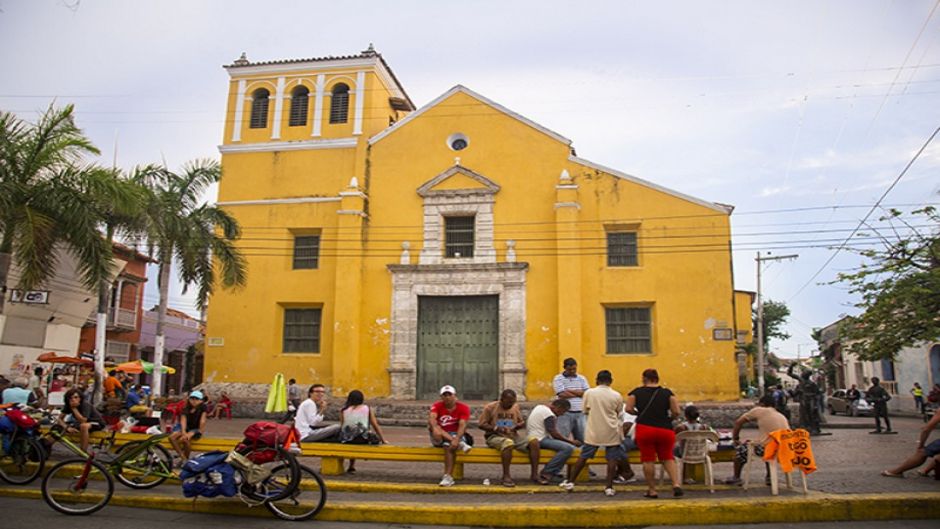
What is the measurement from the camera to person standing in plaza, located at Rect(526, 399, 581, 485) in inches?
335

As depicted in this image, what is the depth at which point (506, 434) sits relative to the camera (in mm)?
8711

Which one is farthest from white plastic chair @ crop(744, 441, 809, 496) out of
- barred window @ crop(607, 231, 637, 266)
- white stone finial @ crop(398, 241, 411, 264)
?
white stone finial @ crop(398, 241, 411, 264)

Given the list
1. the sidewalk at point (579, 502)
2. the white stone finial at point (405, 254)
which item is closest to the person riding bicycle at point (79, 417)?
the sidewalk at point (579, 502)

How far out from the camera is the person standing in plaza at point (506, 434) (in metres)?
8.45

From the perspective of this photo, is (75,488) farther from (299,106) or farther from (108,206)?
(299,106)

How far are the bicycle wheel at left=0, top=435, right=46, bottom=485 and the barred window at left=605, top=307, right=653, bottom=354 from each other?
13.6 meters

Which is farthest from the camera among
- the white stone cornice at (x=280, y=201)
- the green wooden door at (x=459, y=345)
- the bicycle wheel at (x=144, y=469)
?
the white stone cornice at (x=280, y=201)

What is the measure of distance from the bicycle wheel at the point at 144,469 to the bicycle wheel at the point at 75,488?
0.42m

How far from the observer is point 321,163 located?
21109 millimetres

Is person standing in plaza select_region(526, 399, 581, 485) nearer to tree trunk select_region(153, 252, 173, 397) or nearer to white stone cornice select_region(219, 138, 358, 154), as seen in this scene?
tree trunk select_region(153, 252, 173, 397)

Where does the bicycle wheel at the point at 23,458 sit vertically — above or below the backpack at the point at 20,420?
below

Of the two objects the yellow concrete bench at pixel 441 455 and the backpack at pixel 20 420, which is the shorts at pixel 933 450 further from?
the backpack at pixel 20 420

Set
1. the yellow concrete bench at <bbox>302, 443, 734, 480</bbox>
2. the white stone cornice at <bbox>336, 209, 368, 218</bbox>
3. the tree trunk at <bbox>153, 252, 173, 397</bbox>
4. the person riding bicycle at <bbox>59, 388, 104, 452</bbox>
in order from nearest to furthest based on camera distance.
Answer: the yellow concrete bench at <bbox>302, 443, 734, 480</bbox>, the person riding bicycle at <bbox>59, 388, 104, 452</bbox>, the tree trunk at <bbox>153, 252, 173, 397</bbox>, the white stone cornice at <bbox>336, 209, 368, 218</bbox>

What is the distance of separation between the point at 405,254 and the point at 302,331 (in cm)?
388
